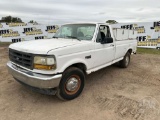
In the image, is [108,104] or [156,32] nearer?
[108,104]

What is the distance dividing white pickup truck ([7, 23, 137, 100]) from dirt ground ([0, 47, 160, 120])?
1.28 ft

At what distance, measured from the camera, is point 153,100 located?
3.95 m

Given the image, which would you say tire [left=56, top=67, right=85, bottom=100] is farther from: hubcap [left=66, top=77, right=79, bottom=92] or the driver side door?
the driver side door

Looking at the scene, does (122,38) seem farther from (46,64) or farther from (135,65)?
(46,64)

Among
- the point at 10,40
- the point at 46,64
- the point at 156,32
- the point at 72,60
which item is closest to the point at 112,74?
the point at 72,60

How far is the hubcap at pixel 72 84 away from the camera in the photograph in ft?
12.6

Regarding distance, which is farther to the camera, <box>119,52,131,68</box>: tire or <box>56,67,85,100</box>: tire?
<box>119,52,131,68</box>: tire

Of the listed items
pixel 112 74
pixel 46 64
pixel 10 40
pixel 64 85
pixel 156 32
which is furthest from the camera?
pixel 10 40

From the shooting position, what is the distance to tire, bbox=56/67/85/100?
366cm

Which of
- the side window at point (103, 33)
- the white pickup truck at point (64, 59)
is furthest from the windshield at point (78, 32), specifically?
the side window at point (103, 33)

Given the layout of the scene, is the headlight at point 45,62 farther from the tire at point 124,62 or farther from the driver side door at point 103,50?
the tire at point 124,62

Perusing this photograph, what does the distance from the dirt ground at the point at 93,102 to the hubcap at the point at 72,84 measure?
308mm

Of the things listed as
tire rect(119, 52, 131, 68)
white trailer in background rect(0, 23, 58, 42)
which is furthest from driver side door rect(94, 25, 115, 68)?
white trailer in background rect(0, 23, 58, 42)

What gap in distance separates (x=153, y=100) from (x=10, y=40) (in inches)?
566
